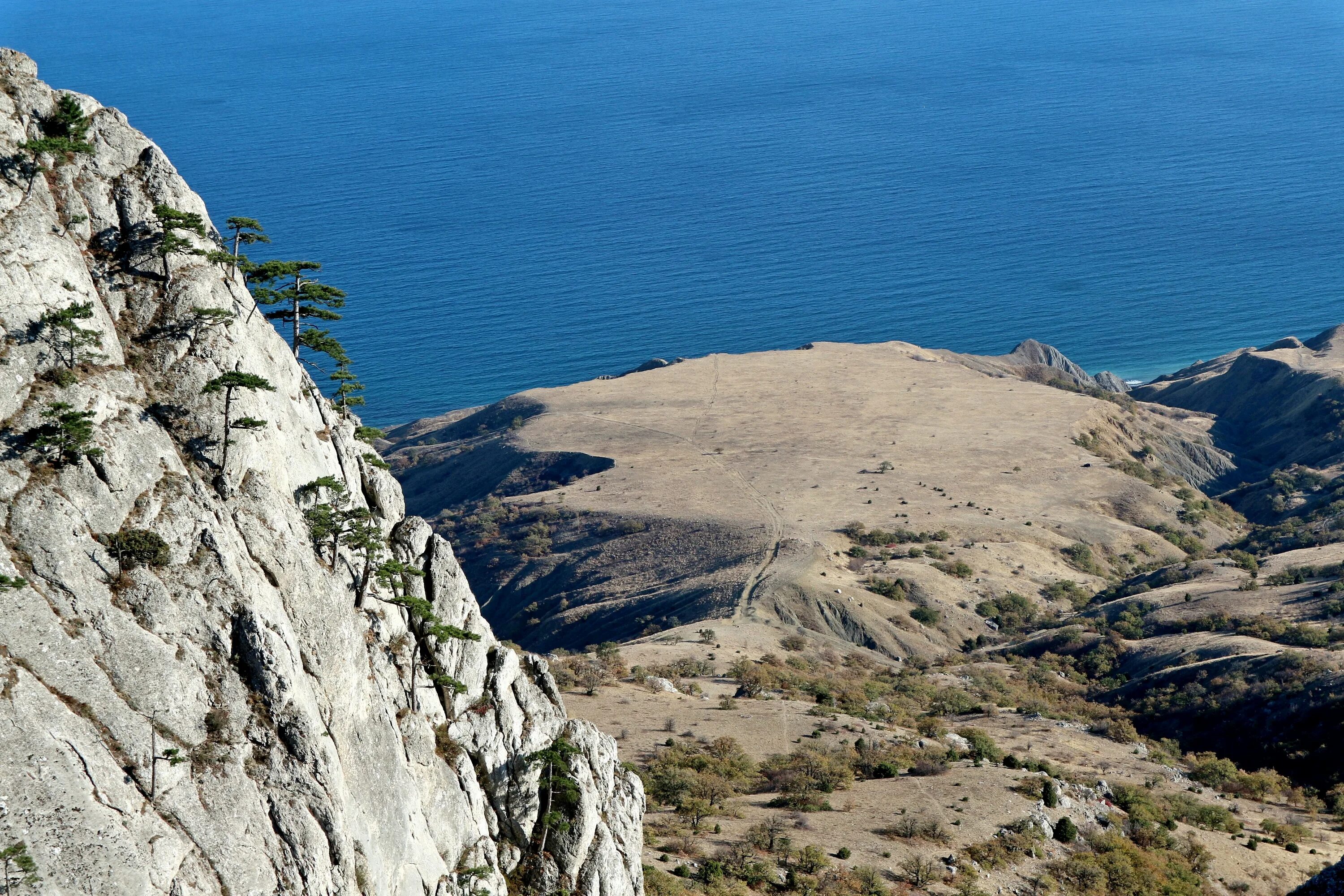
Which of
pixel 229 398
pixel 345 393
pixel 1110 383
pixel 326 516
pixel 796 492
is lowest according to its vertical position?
pixel 326 516

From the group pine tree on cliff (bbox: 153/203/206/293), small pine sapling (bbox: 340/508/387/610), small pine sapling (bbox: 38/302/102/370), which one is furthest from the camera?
small pine sapling (bbox: 340/508/387/610)

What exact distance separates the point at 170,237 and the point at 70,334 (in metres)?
3.92

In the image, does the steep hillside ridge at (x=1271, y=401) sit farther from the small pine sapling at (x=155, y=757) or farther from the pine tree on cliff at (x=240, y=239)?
the small pine sapling at (x=155, y=757)

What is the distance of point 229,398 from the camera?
26.1 m

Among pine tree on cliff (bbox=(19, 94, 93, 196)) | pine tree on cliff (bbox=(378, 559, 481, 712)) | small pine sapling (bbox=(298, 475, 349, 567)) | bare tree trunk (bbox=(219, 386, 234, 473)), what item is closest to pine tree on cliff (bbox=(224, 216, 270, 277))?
pine tree on cliff (bbox=(19, 94, 93, 196))

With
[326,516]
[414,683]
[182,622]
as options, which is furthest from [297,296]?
[182,622]

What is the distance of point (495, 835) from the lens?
106 feet

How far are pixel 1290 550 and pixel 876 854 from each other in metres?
61.7

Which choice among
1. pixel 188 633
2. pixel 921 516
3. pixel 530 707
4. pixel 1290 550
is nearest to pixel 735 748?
pixel 530 707

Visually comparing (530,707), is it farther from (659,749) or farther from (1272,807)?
(1272,807)

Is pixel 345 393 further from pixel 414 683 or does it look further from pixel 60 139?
pixel 60 139

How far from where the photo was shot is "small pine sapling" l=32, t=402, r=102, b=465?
22.7 meters

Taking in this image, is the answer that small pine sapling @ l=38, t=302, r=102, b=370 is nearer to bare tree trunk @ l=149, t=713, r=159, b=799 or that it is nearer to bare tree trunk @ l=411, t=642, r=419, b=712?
bare tree trunk @ l=149, t=713, r=159, b=799

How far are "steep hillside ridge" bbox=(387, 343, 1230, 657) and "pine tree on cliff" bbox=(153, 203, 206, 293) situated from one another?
189 feet
